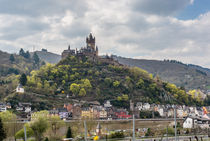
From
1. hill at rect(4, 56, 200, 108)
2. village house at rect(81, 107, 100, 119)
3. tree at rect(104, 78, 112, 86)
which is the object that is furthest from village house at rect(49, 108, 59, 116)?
tree at rect(104, 78, 112, 86)

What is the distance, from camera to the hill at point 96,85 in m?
97.8

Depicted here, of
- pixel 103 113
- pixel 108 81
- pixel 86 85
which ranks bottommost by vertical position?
pixel 103 113

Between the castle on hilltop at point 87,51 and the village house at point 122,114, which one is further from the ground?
the castle on hilltop at point 87,51

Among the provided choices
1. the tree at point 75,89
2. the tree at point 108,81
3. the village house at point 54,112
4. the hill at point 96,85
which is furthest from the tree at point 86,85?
the village house at point 54,112

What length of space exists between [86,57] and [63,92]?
1428 inches

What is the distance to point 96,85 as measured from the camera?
10988 cm

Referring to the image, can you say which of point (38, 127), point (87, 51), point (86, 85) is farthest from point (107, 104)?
point (38, 127)

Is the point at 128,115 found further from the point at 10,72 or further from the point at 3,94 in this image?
the point at 10,72

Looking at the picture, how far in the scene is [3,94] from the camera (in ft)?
292

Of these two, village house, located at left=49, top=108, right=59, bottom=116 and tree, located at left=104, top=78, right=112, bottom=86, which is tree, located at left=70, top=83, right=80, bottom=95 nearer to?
tree, located at left=104, top=78, right=112, bottom=86

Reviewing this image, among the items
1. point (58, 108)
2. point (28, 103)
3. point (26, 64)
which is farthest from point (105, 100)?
point (26, 64)

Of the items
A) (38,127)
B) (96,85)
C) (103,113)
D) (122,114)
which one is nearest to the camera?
(38,127)

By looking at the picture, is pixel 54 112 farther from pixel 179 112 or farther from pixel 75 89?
pixel 179 112

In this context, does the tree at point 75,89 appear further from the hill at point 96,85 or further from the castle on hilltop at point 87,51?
the castle on hilltop at point 87,51
